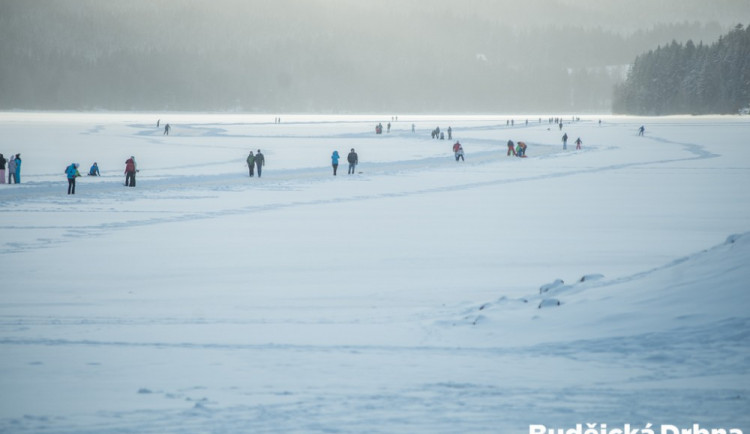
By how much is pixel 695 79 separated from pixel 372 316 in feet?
405

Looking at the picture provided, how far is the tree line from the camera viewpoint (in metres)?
116

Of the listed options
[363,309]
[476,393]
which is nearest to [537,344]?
[476,393]

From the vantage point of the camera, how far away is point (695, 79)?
4806 inches

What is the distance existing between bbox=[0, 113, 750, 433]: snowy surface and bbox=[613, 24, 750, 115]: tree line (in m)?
106

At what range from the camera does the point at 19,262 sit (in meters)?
12.0

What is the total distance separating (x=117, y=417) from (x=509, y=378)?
9.15 feet

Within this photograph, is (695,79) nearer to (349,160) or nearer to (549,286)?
(349,160)

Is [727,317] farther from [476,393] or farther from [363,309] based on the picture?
[363,309]

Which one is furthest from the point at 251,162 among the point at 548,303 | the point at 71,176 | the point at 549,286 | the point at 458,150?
the point at 548,303

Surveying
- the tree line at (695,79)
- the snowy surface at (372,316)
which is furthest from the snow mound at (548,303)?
the tree line at (695,79)

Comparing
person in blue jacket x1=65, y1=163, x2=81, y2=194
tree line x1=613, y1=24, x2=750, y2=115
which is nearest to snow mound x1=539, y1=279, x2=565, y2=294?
person in blue jacket x1=65, y1=163, x2=81, y2=194

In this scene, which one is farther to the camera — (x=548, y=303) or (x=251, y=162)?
(x=251, y=162)

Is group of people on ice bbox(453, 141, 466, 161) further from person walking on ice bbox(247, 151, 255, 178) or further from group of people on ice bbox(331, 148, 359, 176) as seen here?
person walking on ice bbox(247, 151, 255, 178)

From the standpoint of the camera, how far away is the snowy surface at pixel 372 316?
19.0ft
